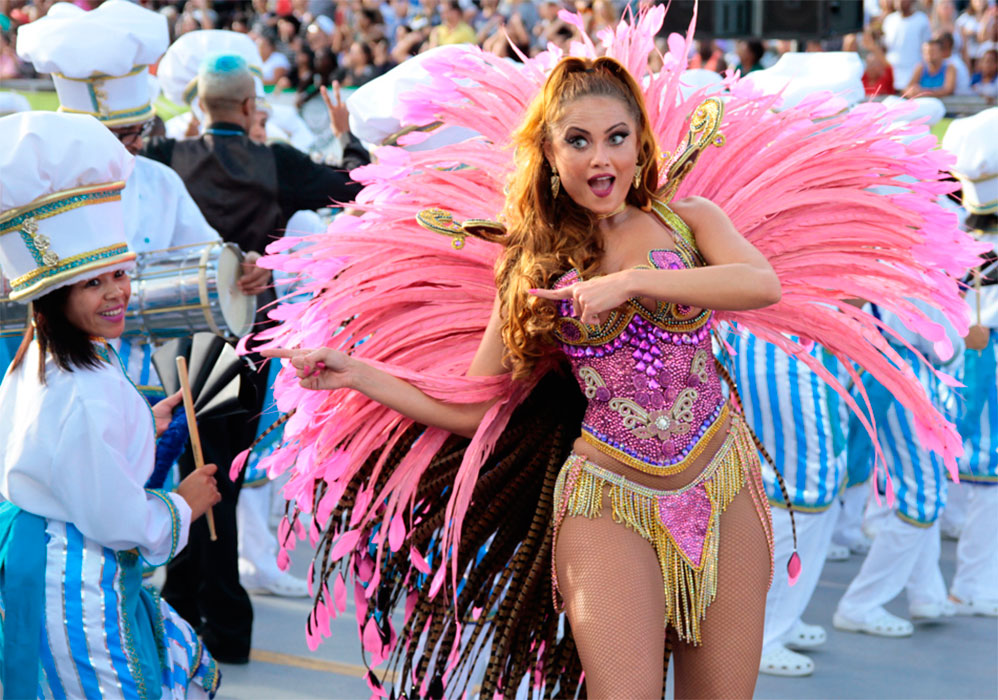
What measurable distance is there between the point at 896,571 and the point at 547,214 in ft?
9.68

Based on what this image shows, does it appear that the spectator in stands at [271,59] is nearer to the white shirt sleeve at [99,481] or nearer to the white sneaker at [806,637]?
the white sneaker at [806,637]

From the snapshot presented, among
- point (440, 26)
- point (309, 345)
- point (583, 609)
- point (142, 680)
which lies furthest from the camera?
point (440, 26)

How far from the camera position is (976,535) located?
17.5 ft

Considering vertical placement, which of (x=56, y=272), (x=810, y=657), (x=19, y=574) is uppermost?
(x=56, y=272)

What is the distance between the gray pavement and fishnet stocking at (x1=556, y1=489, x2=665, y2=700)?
2032 mm

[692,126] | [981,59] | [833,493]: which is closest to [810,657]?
[833,493]

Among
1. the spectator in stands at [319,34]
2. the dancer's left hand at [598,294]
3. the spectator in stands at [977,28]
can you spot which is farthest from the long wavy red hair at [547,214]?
the spectator in stands at [319,34]

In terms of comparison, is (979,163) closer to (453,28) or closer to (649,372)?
(649,372)

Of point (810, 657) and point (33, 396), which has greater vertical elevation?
point (33, 396)

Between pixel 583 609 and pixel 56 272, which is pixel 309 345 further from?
pixel 583 609

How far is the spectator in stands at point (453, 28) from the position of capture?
1167 centimetres

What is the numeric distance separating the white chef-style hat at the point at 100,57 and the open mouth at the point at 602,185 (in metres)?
2.45

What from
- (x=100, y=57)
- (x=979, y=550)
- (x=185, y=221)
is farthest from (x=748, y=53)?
(x=185, y=221)

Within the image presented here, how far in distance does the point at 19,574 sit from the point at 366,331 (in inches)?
36.4
